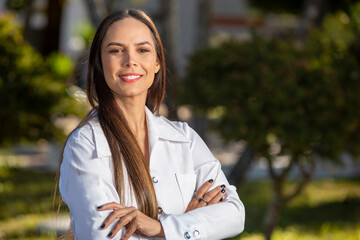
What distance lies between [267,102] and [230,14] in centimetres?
1918

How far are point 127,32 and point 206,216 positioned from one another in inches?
27.6

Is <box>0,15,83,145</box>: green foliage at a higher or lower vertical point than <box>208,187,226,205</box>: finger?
lower

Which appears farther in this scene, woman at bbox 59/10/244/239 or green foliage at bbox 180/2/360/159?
green foliage at bbox 180/2/360/159

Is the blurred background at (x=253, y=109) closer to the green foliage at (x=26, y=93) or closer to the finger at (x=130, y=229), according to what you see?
the green foliage at (x=26, y=93)

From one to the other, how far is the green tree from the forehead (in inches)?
126

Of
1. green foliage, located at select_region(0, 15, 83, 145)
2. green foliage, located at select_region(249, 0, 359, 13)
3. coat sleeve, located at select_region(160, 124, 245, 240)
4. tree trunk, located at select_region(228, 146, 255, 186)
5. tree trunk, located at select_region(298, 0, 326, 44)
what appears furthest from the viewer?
green foliage, located at select_region(249, 0, 359, 13)

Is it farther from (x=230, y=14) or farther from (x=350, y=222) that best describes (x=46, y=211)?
(x=230, y=14)

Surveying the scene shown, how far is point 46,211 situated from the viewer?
7.27 metres

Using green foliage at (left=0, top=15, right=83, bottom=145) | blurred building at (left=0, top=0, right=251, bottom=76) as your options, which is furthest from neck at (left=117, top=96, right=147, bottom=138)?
green foliage at (left=0, top=15, right=83, bottom=145)

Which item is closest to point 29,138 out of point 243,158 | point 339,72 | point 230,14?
point 243,158

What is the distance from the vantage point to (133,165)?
203 cm

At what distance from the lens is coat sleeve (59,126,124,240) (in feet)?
6.20

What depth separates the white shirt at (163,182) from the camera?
1.92 metres

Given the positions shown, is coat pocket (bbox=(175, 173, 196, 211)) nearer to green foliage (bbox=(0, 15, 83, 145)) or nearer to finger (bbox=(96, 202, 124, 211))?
finger (bbox=(96, 202, 124, 211))
